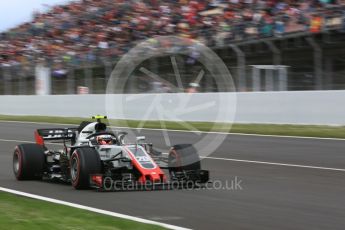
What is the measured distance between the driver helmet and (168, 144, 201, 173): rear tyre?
2.87ft

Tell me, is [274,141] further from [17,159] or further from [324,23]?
[17,159]

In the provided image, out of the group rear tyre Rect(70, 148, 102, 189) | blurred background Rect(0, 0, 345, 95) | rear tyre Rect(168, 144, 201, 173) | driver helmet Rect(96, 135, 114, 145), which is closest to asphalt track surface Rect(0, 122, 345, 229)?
rear tyre Rect(70, 148, 102, 189)

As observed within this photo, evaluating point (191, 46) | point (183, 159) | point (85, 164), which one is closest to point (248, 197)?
point (183, 159)

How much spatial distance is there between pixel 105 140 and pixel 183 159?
113 centimetres

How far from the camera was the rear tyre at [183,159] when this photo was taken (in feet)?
27.2

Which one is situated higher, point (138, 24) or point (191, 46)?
point (138, 24)

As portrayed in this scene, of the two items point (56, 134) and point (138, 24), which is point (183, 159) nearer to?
point (56, 134)

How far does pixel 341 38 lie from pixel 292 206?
11.8 m

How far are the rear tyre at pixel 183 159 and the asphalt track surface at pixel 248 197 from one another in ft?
1.55

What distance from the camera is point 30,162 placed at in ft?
30.5

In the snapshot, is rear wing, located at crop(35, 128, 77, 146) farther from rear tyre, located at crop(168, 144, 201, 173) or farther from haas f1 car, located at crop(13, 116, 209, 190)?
rear tyre, located at crop(168, 144, 201, 173)

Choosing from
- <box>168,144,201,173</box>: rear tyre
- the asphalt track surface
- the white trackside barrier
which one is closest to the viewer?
the asphalt track surface

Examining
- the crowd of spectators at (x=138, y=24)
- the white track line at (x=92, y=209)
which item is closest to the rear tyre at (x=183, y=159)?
the white track line at (x=92, y=209)

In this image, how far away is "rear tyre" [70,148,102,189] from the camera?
784 centimetres
